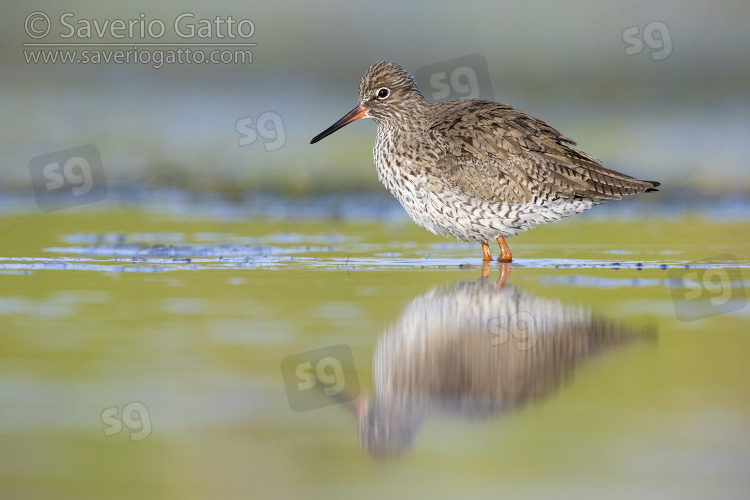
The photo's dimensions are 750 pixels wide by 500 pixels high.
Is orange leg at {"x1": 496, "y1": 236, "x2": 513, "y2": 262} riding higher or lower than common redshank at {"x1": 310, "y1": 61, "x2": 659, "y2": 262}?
lower

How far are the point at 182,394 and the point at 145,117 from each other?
15009 mm

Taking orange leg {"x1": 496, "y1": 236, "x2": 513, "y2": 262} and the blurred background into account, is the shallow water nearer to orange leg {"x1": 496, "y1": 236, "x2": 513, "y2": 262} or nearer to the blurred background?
orange leg {"x1": 496, "y1": 236, "x2": 513, "y2": 262}

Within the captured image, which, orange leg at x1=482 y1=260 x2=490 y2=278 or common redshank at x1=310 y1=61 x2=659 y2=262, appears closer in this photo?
orange leg at x1=482 y1=260 x2=490 y2=278

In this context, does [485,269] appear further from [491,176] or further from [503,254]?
[491,176]

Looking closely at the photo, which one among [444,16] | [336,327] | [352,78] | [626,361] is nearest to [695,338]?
[626,361]

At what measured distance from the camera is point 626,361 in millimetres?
6859

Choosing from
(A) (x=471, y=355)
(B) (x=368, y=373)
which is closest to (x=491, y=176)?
(A) (x=471, y=355)

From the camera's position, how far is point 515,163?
1036 centimetres

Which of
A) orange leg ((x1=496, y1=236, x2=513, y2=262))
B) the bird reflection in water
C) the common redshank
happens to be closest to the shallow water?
the bird reflection in water

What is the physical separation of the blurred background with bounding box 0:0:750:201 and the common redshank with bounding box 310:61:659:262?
444 cm

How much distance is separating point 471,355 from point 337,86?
17011 millimetres

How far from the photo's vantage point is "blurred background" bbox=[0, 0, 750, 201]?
54.4ft

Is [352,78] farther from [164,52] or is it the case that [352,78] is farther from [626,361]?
[626,361]

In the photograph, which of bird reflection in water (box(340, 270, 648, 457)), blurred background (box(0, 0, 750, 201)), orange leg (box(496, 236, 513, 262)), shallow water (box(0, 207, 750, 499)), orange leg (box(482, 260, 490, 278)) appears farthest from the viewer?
blurred background (box(0, 0, 750, 201))
